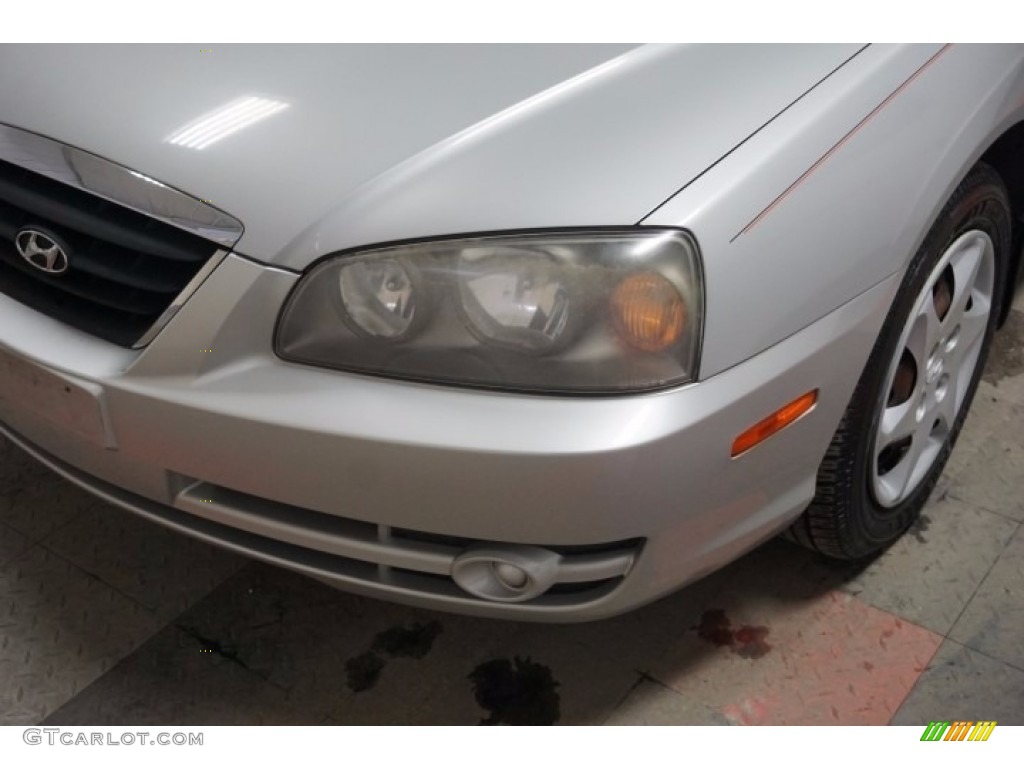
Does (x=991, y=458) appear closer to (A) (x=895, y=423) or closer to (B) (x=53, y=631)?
(A) (x=895, y=423)

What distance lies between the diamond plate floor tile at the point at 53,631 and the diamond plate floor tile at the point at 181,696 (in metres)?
0.03

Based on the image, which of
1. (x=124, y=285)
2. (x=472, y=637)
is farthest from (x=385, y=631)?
(x=124, y=285)

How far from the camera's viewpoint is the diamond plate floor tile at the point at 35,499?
6.86ft

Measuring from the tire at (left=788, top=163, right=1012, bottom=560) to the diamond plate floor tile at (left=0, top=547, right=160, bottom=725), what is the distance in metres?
1.11

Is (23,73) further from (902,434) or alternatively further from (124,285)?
(902,434)

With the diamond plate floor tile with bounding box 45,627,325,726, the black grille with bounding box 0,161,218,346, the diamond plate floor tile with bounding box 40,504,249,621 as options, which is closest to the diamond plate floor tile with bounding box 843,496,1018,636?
the diamond plate floor tile with bounding box 45,627,325,726

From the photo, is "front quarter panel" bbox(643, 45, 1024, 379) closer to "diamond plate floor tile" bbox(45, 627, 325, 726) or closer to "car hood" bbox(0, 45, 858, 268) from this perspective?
"car hood" bbox(0, 45, 858, 268)

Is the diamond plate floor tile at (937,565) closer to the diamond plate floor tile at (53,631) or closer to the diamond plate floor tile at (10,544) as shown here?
the diamond plate floor tile at (53,631)

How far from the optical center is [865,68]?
58.6 inches

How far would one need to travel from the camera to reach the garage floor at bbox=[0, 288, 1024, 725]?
1.76 m

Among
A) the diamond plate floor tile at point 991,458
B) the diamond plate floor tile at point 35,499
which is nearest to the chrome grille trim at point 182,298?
the diamond plate floor tile at point 35,499

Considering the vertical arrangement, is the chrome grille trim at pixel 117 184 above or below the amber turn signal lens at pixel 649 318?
above

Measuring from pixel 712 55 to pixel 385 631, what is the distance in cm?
102
